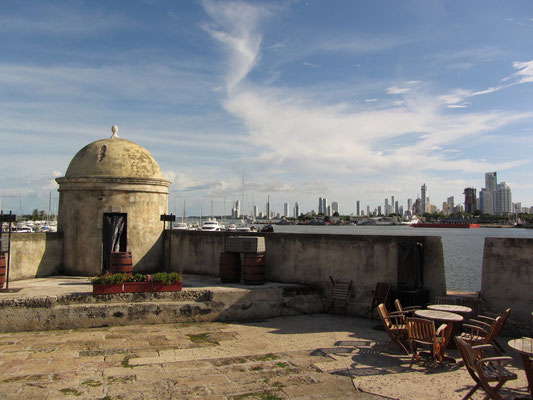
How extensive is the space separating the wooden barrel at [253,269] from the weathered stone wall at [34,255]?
5988mm

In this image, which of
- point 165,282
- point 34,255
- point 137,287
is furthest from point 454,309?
point 34,255

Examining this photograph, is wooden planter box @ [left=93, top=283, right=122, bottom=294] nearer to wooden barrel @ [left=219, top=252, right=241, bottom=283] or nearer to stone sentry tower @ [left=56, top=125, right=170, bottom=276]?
wooden barrel @ [left=219, top=252, right=241, bottom=283]

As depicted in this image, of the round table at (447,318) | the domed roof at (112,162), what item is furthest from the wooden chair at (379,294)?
the domed roof at (112,162)

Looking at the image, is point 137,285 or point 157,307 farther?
point 137,285

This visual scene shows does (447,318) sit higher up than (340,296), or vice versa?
(447,318)

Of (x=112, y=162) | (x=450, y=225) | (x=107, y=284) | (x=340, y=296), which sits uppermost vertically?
(x=112, y=162)

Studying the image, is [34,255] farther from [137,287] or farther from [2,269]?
[137,287]

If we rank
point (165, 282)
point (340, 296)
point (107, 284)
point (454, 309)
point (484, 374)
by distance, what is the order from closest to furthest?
point (484, 374) → point (454, 309) → point (107, 284) → point (165, 282) → point (340, 296)

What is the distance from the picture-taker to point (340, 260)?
35.0 ft

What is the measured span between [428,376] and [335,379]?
4.47 ft

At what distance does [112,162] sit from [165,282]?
16.9ft

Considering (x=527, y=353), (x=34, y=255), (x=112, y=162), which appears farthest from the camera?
(x=112, y=162)

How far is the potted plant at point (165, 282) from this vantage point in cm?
979

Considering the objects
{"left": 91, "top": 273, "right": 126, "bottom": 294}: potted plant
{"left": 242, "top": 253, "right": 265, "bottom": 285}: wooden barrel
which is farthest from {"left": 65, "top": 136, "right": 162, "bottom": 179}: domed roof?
{"left": 242, "top": 253, "right": 265, "bottom": 285}: wooden barrel
